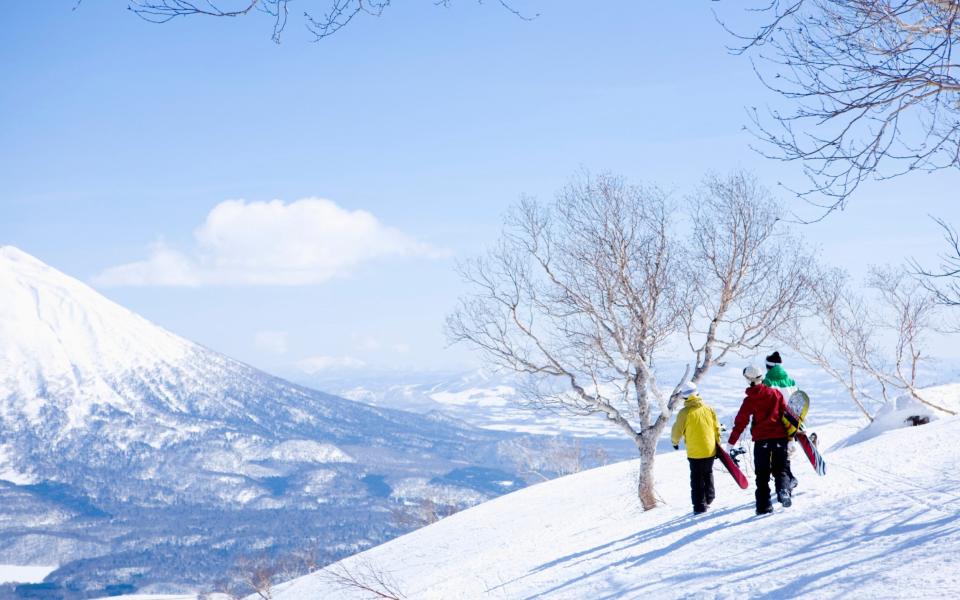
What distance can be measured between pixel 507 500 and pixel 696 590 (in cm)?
2568

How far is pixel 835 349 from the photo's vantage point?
32.6 meters

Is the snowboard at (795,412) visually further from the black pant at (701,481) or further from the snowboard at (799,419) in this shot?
the black pant at (701,481)

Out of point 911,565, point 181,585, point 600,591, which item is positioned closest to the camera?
point 911,565

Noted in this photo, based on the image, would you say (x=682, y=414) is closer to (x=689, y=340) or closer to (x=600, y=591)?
(x=600, y=591)

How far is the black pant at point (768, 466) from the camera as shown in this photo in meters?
10.6

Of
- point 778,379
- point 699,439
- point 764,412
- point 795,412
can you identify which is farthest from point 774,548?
point 778,379

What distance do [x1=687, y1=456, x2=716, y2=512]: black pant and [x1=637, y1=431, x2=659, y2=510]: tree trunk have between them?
668 cm

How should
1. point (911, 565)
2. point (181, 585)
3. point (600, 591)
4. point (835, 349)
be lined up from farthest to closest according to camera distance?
point (181, 585)
point (835, 349)
point (600, 591)
point (911, 565)

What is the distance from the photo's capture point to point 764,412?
10.7 metres

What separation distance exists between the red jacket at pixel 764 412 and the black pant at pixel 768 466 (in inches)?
4.3

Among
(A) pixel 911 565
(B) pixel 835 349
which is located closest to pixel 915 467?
(A) pixel 911 565

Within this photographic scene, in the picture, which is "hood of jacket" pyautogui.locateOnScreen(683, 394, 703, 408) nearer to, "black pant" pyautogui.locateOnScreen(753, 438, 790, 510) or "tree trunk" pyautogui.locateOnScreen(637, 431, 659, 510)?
"black pant" pyautogui.locateOnScreen(753, 438, 790, 510)

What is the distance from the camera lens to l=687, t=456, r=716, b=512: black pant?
12.4 metres

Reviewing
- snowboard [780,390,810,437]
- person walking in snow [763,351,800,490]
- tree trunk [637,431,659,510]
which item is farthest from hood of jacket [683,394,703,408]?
tree trunk [637,431,659,510]
